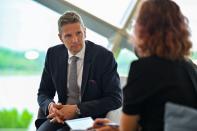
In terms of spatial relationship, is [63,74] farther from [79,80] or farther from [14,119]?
[14,119]

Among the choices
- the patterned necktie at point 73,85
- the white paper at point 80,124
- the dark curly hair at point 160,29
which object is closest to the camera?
the dark curly hair at point 160,29

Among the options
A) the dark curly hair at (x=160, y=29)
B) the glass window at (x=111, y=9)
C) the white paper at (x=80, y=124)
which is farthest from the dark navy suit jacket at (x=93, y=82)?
the glass window at (x=111, y=9)

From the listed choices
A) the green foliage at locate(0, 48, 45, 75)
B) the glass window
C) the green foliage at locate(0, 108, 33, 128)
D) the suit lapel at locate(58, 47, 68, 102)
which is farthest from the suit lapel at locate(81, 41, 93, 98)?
the green foliage at locate(0, 108, 33, 128)

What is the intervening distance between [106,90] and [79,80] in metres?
0.22

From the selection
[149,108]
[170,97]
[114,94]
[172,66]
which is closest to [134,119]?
[149,108]

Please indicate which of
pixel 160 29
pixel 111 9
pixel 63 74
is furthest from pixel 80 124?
pixel 111 9

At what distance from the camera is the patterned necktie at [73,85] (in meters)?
2.72

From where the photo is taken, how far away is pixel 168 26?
1712 millimetres

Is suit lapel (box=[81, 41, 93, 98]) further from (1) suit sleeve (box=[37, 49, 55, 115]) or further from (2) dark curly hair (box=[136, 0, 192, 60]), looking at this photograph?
(2) dark curly hair (box=[136, 0, 192, 60])

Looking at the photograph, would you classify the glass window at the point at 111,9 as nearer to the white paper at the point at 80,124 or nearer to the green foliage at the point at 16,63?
the green foliage at the point at 16,63

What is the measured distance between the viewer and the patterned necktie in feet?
8.93

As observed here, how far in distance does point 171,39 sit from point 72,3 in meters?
2.33

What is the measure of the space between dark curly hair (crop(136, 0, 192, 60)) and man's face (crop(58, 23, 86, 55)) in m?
0.96

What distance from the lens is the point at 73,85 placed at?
8.92 feet
